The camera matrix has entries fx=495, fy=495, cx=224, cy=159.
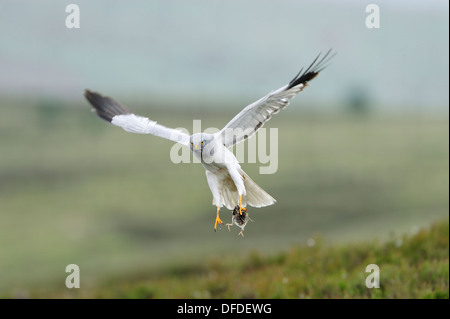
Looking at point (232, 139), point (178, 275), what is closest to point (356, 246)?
point (178, 275)

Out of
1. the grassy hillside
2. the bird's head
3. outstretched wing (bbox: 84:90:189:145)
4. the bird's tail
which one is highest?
outstretched wing (bbox: 84:90:189:145)

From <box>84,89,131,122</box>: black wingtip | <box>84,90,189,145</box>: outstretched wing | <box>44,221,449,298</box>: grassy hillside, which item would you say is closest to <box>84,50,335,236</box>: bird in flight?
<box>84,90,189,145</box>: outstretched wing

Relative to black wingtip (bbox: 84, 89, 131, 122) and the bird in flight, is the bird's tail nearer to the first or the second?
the bird in flight

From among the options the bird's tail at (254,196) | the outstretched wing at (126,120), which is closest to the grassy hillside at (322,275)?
the bird's tail at (254,196)

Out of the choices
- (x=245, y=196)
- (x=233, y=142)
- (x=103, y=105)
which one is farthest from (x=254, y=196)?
(x=103, y=105)

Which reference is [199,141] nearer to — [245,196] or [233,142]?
[233,142]

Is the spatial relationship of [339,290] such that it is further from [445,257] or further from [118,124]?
[118,124]

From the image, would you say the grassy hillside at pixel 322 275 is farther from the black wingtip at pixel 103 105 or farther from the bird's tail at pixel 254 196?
the black wingtip at pixel 103 105
